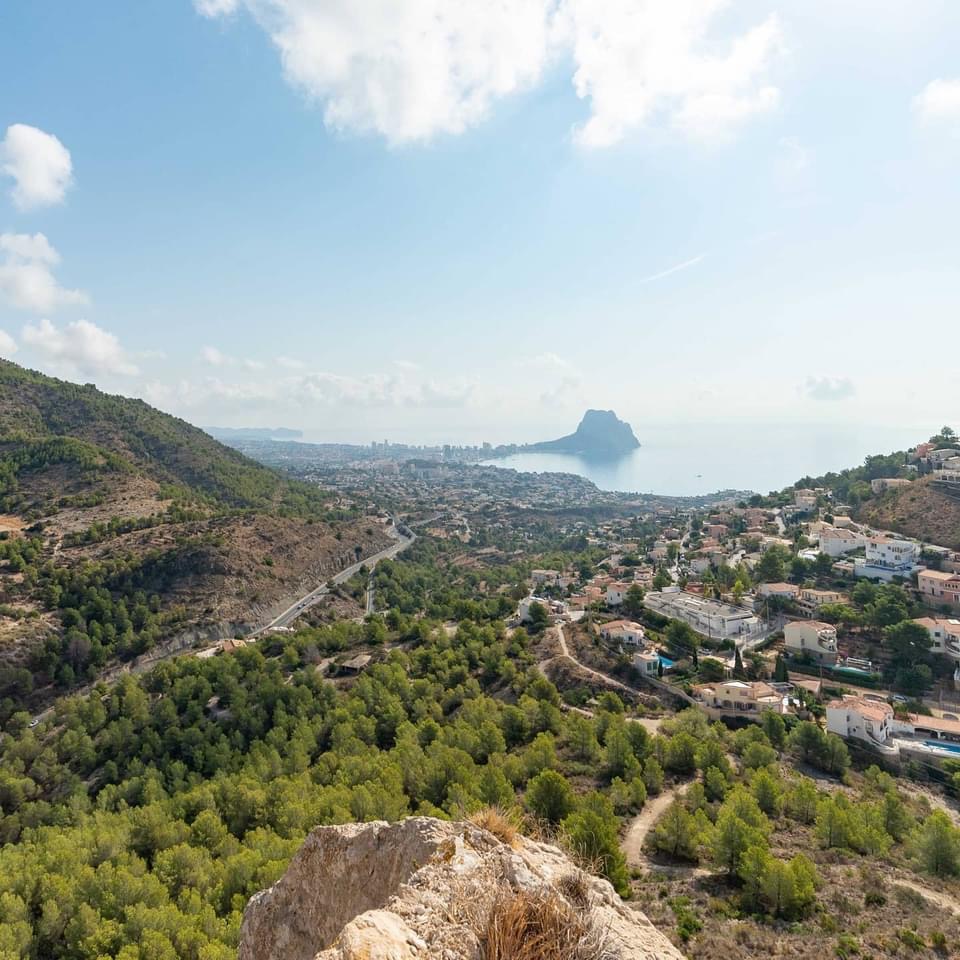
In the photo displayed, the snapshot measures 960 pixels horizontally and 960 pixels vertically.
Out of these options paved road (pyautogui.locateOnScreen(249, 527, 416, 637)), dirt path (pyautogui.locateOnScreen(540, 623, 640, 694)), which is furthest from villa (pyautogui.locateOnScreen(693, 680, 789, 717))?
paved road (pyautogui.locateOnScreen(249, 527, 416, 637))

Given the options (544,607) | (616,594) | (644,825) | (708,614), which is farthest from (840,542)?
(644,825)

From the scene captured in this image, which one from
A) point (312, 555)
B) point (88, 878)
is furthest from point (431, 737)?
point (312, 555)

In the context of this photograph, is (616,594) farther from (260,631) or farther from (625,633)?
(260,631)

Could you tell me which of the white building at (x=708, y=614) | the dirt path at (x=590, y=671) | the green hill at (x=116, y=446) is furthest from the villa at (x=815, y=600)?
the green hill at (x=116, y=446)

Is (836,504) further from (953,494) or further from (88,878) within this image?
(88,878)

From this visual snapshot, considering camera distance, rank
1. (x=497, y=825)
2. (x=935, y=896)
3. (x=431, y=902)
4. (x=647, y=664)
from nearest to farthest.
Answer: (x=431, y=902)
(x=497, y=825)
(x=935, y=896)
(x=647, y=664)
